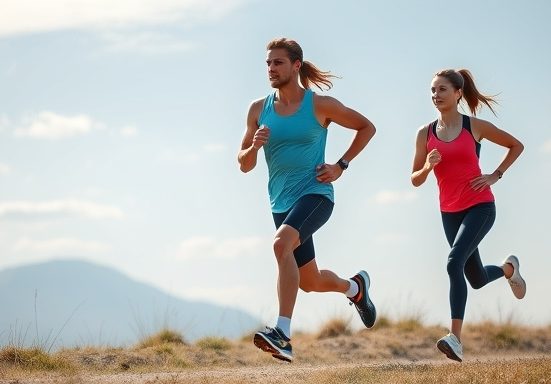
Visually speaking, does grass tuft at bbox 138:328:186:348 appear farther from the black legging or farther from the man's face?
the man's face

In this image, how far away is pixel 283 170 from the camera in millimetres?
8484

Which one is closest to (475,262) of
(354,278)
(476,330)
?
(354,278)

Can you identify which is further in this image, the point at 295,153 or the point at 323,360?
the point at 323,360

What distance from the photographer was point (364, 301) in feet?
34.3

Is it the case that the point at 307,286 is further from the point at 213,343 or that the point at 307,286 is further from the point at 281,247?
the point at 213,343

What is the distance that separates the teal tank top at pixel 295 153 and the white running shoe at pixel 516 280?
3347 millimetres

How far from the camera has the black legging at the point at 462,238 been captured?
9.28 meters

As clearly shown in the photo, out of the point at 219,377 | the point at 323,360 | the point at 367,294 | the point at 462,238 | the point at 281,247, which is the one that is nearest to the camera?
the point at 281,247

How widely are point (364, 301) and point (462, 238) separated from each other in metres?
1.55

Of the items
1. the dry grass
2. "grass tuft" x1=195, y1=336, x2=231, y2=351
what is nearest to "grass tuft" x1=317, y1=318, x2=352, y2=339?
the dry grass

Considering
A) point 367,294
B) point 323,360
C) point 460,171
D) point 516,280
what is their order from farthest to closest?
point 323,360 < point 516,280 < point 367,294 < point 460,171

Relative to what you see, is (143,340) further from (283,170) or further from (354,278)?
(283,170)

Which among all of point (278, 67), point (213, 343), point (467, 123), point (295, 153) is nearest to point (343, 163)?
point (295, 153)

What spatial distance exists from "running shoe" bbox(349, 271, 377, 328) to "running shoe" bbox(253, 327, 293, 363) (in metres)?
2.52
